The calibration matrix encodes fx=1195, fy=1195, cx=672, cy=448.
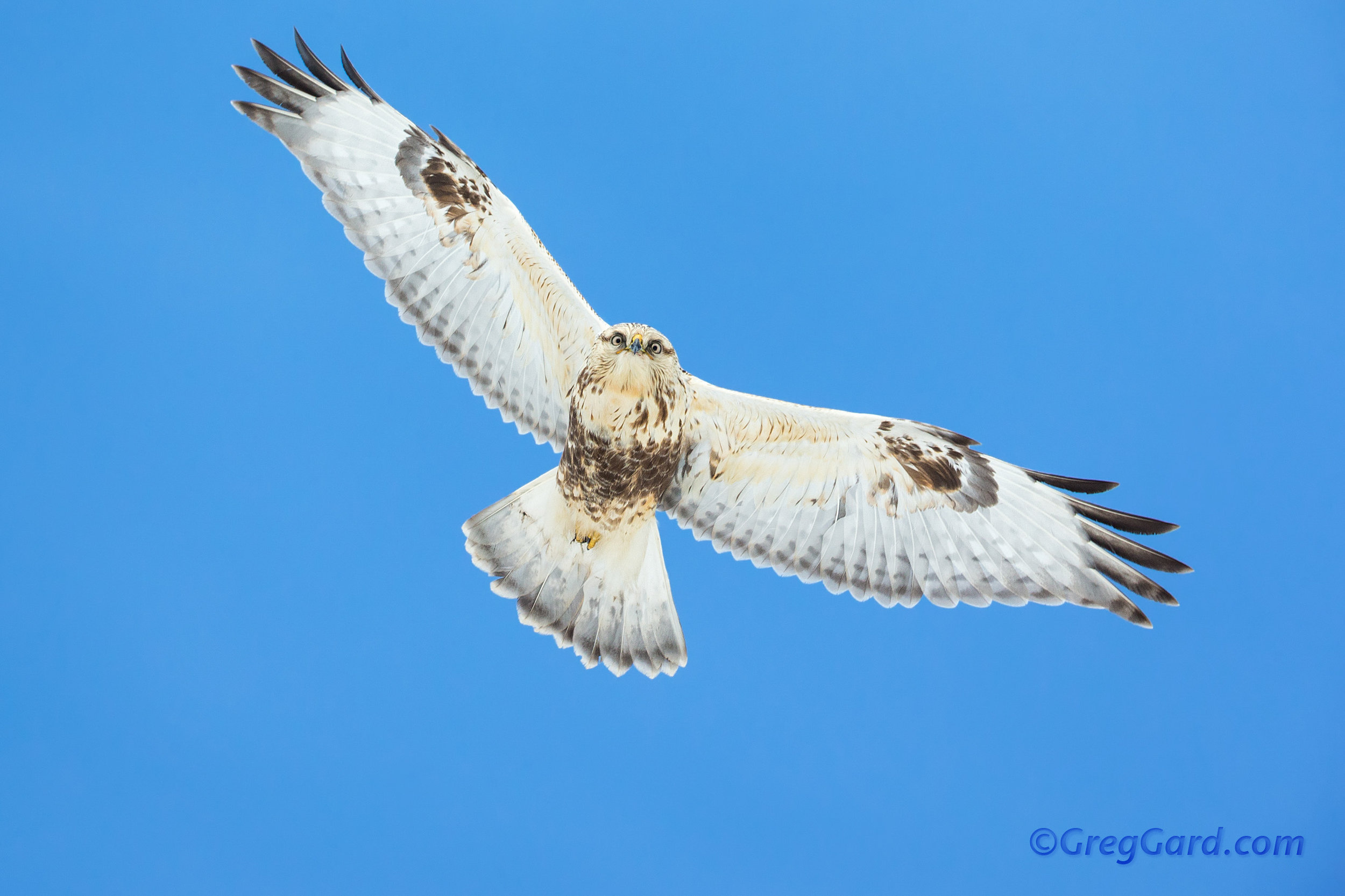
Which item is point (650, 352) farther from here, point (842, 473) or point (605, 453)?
point (842, 473)

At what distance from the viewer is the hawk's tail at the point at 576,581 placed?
14.5ft

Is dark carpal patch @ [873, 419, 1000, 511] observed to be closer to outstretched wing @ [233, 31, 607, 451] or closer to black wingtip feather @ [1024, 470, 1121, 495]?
black wingtip feather @ [1024, 470, 1121, 495]

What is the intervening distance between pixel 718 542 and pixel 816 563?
386 millimetres

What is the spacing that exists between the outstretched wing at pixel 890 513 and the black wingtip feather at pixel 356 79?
5.12 feet

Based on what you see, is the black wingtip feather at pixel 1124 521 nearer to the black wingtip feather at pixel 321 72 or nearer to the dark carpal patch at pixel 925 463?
the dark carpal patch at pixel 925 463

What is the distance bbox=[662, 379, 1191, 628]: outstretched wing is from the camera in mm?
4250

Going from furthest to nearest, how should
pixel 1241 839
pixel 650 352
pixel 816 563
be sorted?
pixel 1241 839, pixel 816 563, pixel 650 352

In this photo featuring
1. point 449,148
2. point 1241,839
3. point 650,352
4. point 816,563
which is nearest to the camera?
point 650,352

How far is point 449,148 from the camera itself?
14.0 feet

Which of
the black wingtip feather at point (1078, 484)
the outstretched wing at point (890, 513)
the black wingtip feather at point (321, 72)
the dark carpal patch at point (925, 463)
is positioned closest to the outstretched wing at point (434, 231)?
the black wingtip feather at point (321, 72)

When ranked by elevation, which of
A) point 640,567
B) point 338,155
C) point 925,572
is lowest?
point 640,567

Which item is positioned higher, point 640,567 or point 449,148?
point 449,148

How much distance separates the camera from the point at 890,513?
176 inches

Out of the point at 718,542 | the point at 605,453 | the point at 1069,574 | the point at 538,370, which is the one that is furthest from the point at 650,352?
the point at 1069,574
